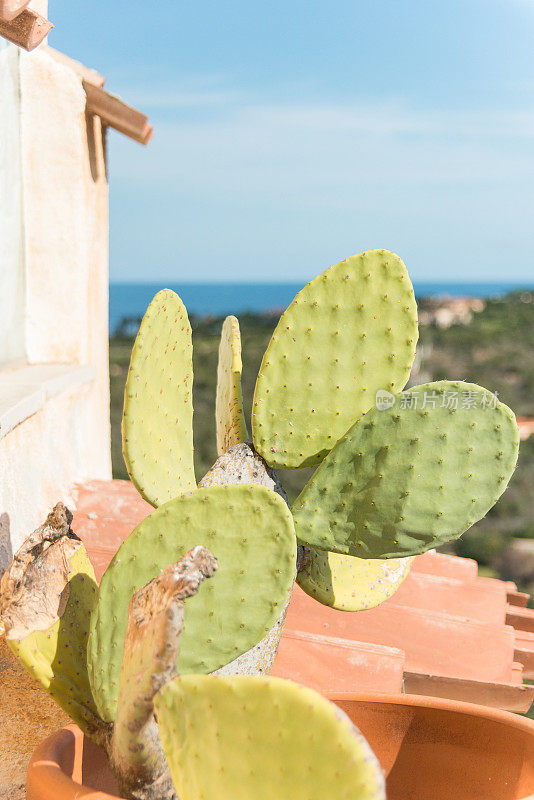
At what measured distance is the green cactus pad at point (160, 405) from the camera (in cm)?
118

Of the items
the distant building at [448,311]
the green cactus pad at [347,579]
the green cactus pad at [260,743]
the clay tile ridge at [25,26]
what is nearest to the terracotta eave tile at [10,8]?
the clay tile ridge at [25,26]

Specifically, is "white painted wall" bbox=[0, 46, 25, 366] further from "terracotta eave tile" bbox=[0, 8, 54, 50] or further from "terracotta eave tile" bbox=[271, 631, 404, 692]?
"terracotta eave tile" bbox=[271, 631, 404, 692]

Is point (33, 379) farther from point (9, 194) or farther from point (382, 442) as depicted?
point (382, 442)

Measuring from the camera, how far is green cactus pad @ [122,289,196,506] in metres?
1.18

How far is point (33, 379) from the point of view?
7.55 feet

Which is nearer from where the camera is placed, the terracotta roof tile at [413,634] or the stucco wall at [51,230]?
the terracotta roof tile at [413,634]

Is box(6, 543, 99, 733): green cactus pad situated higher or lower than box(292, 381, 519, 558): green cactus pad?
lower

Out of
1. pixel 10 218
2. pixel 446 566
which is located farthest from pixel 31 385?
pixel 446 566

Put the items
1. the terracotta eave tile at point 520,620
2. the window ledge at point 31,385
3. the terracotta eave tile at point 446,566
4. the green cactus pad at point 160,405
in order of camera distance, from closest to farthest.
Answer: the green cactus pad at point 160,405, the window ledge at point 31,385, the terracotta eave tile at point 520,620, the terracotta eave tile at point 446,566

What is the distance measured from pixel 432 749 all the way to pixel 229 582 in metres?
0.40

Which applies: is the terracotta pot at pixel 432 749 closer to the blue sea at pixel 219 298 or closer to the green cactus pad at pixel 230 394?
the green cactus pad at pixel 230 394

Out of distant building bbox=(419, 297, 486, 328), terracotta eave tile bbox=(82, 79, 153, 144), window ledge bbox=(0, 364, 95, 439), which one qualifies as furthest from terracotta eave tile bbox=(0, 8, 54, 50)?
distant building bbox=(419, 297, 486, 328)

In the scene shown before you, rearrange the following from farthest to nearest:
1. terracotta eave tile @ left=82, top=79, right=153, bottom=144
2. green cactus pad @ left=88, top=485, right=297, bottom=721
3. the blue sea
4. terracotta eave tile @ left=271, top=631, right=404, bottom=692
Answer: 1. the blue sea
2. terracotta eave tile @ left=82, top=79, right=153, bottom=144
3. terracotta eave tile @ left=271, top=631, right=404, bottom=692
4. green cactus pad @ left=88, top=485, right=297, bottom=721

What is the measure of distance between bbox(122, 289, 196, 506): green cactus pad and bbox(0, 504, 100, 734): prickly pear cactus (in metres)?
0.14
